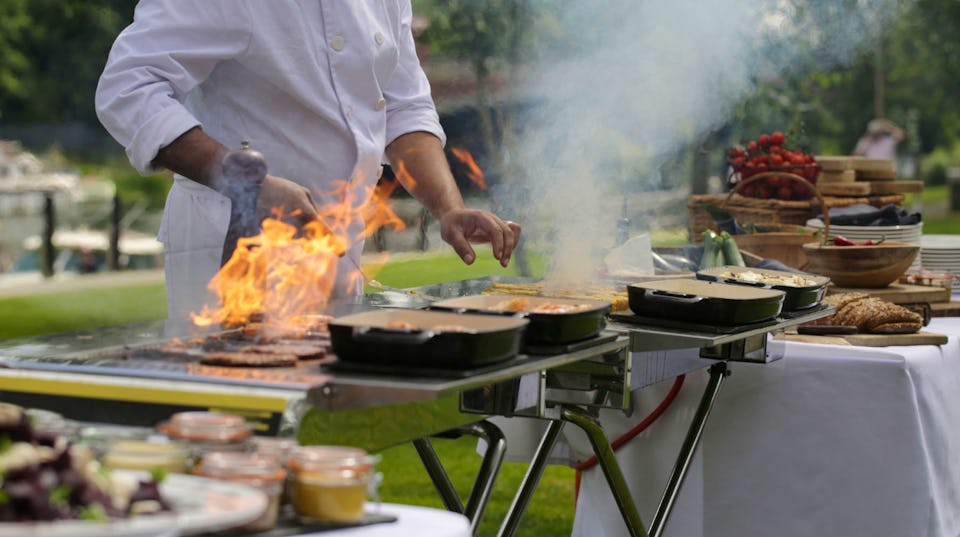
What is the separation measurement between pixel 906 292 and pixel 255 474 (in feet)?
9.84

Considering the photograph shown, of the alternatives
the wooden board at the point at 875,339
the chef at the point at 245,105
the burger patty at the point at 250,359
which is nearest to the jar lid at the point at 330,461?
the burger patty at the point at 250,359

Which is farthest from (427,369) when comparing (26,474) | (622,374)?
(622,374)

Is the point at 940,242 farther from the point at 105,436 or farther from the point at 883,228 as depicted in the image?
the point at 105,436

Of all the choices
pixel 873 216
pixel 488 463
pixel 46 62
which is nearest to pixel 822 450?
pixel 488 463

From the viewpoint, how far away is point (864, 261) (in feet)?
13.0

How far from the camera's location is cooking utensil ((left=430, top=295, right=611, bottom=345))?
208 cm

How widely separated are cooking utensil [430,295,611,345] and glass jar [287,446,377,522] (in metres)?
0.69

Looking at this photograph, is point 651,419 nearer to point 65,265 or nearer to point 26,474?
point 26,474

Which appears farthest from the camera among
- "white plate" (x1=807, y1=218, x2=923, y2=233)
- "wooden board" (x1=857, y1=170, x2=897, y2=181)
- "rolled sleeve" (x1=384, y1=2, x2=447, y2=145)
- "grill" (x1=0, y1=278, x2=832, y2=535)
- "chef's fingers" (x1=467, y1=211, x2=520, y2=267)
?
"wooden board" (x1=857, y1=170, x2=897, y2=181)

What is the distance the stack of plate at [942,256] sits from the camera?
184 inches

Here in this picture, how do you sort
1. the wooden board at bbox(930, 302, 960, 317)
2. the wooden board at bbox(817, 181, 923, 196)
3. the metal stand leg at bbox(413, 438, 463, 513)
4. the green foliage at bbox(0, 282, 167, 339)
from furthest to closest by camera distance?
1. the green foliage at bbox(0, 282, 167, 339)
2. the wooden board at bbox(817, 181, 923, 196)
3. the wooden board at bbox(930, 302, 960, 317)
4. the metal stand leg at bbox(413, 438, 463, 513)

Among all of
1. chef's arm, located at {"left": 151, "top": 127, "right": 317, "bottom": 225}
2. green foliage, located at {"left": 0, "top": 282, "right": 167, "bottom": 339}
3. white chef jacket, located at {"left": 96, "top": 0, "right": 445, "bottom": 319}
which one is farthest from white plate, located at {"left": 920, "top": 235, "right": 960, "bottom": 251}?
green foliage, located at {"left": 0, "top": 282, "right": 167, "bottom": 339}

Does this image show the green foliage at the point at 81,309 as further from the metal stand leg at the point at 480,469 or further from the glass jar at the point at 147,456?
the glass jar at the point at 147,456

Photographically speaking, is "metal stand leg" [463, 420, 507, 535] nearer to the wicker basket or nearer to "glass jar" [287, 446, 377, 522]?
"glass jar" [287, 446, 377, 522]
